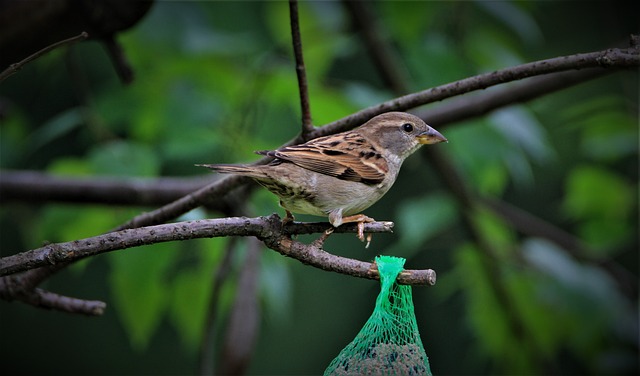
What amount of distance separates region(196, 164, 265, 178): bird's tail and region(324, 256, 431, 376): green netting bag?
69cm

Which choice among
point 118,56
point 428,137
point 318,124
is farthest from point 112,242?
point 318,124

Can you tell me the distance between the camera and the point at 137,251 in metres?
3.99

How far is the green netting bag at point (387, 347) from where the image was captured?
301 cm

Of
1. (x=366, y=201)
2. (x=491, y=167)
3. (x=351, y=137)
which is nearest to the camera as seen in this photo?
(x=366, y=201)

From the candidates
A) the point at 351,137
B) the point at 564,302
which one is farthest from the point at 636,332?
the point at 351,137

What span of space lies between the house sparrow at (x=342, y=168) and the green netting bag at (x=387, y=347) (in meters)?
0.36

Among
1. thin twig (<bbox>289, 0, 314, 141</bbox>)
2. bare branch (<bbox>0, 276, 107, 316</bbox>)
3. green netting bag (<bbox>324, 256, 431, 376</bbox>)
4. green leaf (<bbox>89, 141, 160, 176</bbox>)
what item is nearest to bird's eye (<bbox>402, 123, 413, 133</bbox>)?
thin twig (<bbox>289, 0, 314, 141</bbox>)

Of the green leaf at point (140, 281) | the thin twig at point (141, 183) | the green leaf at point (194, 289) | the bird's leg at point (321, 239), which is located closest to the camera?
the bird's leg at point (321, 239)

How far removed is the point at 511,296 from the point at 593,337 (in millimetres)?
642

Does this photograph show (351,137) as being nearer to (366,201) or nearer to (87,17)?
(366,201)

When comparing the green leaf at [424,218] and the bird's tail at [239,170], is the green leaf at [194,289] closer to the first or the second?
the green leaf at [424,218]

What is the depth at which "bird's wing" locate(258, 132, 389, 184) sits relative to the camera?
131 inches

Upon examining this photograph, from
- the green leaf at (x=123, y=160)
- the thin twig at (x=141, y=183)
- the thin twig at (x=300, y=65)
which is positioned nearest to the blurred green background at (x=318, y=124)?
the green leaf at (x=123, y=160)

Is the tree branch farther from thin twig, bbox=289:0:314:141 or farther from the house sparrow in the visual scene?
thin twig, bbox=289:0:314:141
